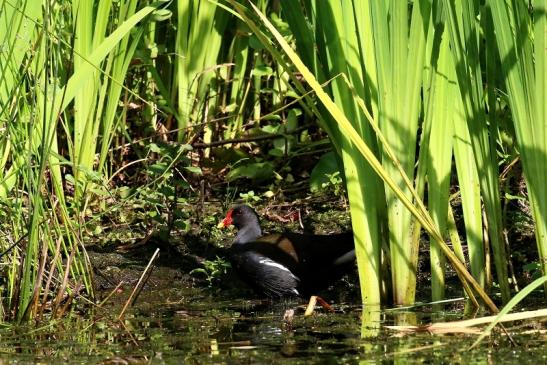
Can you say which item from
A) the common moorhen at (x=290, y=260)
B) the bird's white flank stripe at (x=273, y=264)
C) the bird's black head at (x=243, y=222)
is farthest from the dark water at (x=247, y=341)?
the bird's black head at (x=243, y=222)

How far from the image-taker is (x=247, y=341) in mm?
4176

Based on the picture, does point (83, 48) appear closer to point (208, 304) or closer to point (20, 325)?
point (208, 304)

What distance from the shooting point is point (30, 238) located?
4.09 m

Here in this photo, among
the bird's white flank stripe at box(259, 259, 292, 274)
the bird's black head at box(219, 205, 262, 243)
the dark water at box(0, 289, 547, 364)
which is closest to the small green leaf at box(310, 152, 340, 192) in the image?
the bird's black head at box(219, 205, 262, 243)

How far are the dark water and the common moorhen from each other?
74 centimetres

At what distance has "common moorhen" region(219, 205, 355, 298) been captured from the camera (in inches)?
229

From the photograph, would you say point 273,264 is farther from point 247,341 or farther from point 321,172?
point 247,341

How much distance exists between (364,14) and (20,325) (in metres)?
1.89

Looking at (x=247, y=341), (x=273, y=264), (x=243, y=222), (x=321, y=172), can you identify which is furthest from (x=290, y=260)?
(x=247, y=341)

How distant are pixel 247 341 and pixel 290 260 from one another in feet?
6.16

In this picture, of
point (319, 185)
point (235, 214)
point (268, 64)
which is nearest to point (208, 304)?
point (235, 214)

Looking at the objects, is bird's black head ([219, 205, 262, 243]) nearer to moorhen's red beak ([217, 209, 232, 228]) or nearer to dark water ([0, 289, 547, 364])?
moorhen's red beak ([217, 209, 232, 228])

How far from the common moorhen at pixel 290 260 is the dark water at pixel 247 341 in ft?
2.43

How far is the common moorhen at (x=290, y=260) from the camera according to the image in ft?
19.1
